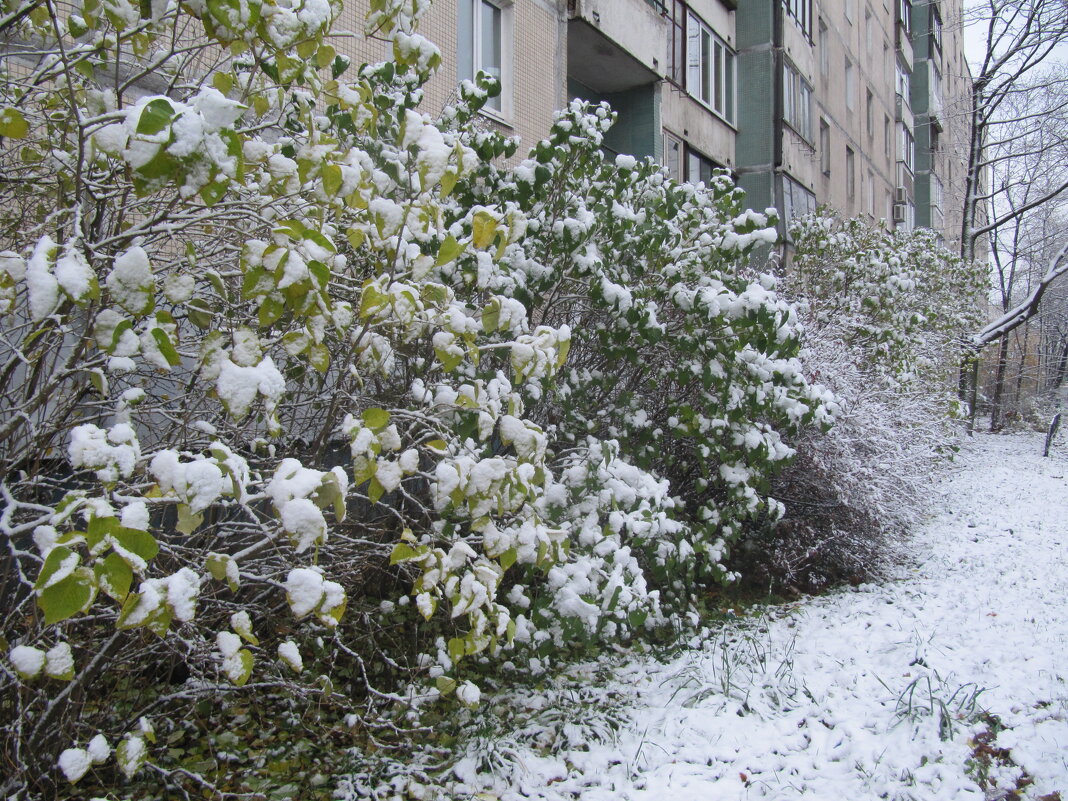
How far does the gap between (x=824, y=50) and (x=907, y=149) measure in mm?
11076

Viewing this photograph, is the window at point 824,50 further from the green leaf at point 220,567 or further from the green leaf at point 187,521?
the green leaf at point 187,521

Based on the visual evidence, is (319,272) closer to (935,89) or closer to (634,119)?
(634,119)

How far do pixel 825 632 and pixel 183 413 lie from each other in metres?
4.20

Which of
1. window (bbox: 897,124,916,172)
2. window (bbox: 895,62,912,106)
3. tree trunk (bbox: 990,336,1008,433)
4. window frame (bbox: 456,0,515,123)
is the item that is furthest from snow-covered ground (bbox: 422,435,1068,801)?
window (bbox: 895,62,912,106)

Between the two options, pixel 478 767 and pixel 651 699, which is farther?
pixel 651 699

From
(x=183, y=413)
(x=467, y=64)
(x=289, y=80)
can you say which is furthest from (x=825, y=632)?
(x=467, y=64)

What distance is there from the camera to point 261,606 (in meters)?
3.33

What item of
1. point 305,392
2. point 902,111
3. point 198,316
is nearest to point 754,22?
point 902,111

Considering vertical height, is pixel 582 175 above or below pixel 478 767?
above

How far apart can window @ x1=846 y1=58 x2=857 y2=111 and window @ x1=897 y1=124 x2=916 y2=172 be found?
5.94 meters

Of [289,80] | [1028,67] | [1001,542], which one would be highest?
[1028,67]

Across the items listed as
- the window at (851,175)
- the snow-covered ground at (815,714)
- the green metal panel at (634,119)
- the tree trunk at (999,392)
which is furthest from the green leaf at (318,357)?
the tree trunk at (999,392)

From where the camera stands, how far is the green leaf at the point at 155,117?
62.2 inches

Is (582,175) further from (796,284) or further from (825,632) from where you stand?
(796,284)
